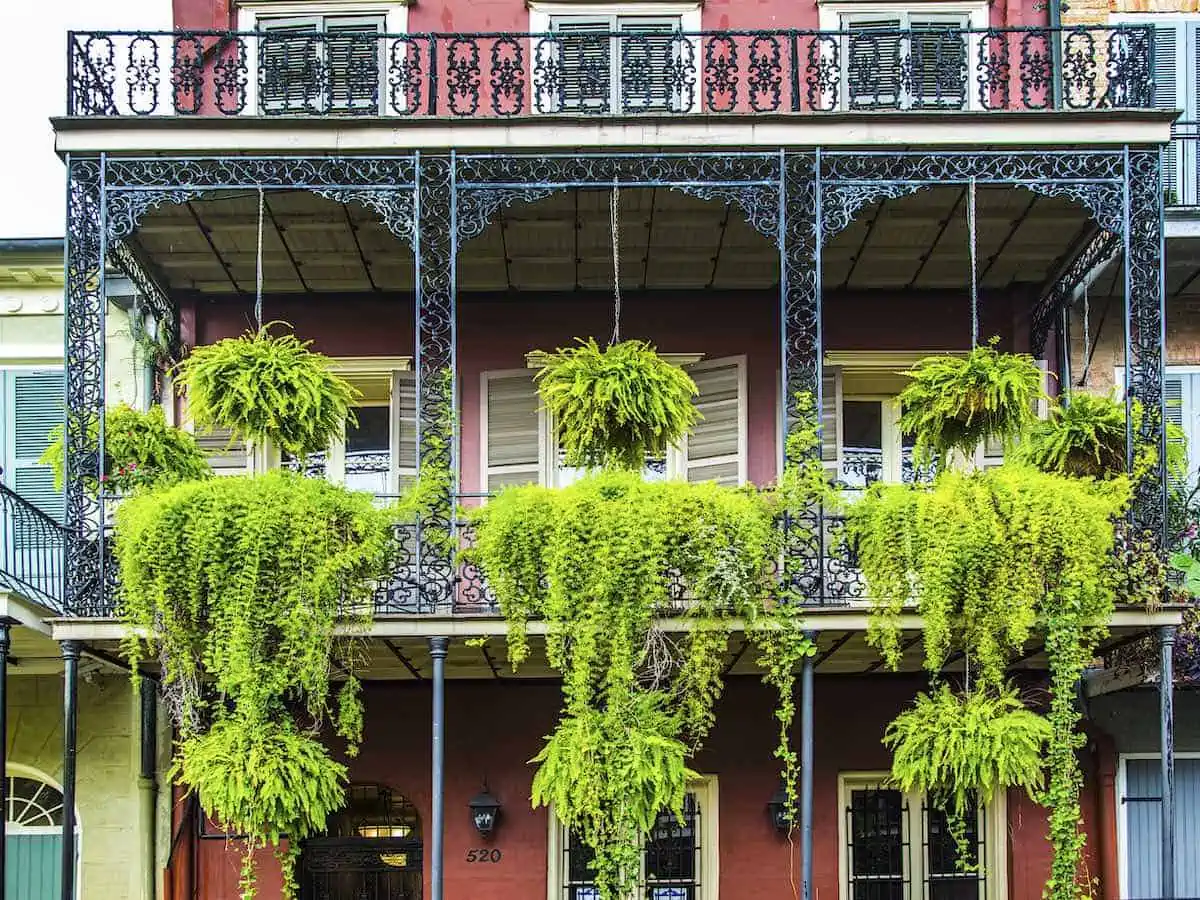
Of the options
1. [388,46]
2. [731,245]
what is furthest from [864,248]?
[388,46]

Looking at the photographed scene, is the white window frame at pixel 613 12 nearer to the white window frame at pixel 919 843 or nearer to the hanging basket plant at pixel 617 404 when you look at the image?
the hanging basket plant at pixel 617 404

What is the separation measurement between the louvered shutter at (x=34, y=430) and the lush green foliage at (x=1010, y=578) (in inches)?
277

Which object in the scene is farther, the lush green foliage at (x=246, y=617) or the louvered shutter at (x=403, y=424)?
the louvered shutter at (x=403, y=424)

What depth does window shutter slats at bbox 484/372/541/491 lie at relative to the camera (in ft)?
42.8

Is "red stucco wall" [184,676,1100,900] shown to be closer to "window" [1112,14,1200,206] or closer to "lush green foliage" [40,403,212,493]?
"lush green foliage" [40,403,212,493]

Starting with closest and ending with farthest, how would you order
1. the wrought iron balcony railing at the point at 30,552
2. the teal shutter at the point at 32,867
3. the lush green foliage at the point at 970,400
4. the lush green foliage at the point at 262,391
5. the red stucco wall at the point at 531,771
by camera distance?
1. the lush green foliage at the point at 262,391
2. the lush green foliage at the point at 970,400
3. the wrought iron balcony railing at the point at 30,552
4. the red stucco wall at the point at 531,771
5. the teal shutter at the point at 32,867

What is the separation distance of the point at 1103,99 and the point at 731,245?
3038 mm

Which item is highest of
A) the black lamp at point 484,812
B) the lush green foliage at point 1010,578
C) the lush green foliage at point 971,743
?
the lush green foliage at point 1010,578

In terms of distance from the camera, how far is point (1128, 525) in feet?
35.2

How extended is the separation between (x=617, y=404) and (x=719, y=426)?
2508 millimetres

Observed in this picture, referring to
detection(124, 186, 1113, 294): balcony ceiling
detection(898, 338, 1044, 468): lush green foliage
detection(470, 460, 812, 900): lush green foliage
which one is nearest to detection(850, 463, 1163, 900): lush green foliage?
detection(898, 338, 1044, 468): lush green foliage

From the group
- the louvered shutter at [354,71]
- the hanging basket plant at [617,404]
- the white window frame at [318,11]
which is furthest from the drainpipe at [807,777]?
the white window frame at [318,11]

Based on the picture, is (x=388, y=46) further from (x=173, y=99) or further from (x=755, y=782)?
(x=755, y=782)

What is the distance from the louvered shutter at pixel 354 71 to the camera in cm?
1154
